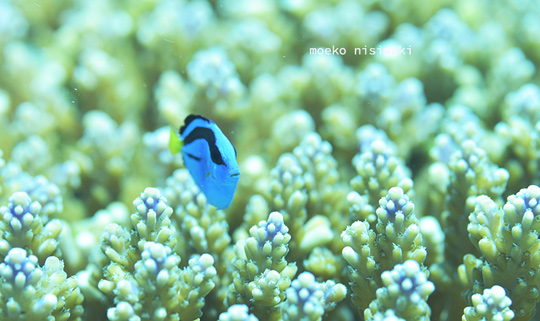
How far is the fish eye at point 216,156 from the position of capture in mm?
1540

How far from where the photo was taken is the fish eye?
5.05 ft

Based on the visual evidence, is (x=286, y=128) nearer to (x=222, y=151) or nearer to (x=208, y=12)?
(x=222, y=151)

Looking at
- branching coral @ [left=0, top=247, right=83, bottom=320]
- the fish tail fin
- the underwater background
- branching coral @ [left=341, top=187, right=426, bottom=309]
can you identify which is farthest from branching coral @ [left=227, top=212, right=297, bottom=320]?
branching coral @ [left=0, top=247, right=83, bottom=320]

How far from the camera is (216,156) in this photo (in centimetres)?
156

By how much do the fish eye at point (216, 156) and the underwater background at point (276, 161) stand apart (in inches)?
9.4

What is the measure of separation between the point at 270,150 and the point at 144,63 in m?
1.19

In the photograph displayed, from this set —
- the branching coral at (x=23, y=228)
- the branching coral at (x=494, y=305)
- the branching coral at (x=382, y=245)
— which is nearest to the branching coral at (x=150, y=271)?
the branching coral at (x=23, y=228)

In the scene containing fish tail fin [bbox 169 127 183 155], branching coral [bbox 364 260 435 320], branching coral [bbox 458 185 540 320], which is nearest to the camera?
branching coral [bbox 364 260 435 320]

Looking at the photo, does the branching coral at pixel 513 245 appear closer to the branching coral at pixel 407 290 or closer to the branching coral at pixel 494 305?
the branching coral at pixel 494 305

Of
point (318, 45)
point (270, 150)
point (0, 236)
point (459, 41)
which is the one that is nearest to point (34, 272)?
point (0, 236)

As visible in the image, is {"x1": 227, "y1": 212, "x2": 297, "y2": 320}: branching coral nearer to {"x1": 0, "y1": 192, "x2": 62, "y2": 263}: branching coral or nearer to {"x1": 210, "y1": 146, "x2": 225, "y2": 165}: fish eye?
{"x1": 210, "y1": 146, "x2": 225, "y2": 165}: fish eye

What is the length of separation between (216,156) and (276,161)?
971 mm

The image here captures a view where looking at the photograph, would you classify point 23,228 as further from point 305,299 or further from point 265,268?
point 305,299

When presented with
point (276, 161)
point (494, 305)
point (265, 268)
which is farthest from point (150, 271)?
point (276, 161)
